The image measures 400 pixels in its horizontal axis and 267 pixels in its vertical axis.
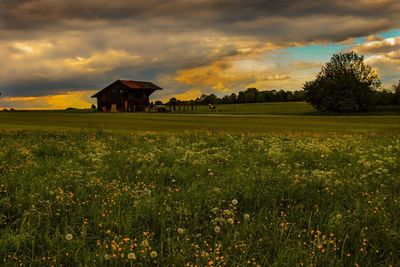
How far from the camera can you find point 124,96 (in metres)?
111

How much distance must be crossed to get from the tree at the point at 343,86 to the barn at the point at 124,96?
47.0 meters

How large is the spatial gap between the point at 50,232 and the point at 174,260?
2276 millimetres

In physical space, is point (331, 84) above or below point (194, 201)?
above

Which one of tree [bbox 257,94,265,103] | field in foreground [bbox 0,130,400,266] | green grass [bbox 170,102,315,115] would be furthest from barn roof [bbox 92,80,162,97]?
field in foreground [bbox 0,130,400,266]

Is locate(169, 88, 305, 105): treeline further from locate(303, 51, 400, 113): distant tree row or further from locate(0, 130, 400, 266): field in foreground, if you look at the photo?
locate(0, 130, 400, 266): field in foreground

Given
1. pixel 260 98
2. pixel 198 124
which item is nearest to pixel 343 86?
pixel 198 124

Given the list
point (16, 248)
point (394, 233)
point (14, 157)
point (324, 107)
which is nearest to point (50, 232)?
point (16, 248)

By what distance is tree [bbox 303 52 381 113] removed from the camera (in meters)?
86.9

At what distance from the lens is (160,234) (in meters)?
6.04

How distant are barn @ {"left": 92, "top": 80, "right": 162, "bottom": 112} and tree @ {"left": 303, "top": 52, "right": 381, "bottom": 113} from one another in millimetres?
47036

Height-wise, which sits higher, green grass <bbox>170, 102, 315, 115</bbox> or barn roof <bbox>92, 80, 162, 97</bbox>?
barn roof <bbox>92, 80, 162, 97</bbox>

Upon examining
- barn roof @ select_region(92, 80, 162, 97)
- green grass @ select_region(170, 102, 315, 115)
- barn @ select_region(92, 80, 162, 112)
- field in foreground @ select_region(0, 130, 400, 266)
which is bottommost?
field in foreground @ select_region(0, 130, 400, 266)

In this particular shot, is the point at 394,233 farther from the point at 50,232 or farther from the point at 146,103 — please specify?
the point at 146,103

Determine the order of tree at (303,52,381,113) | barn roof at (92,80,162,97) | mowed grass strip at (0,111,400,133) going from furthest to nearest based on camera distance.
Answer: barn roof at (92,80,162,97) < tree at (303,52,381,113) < mowed grass strip at (0,111,400,133)
